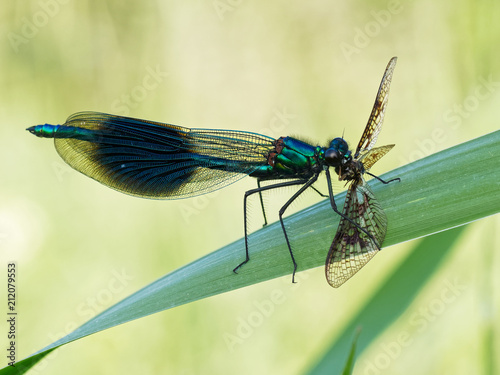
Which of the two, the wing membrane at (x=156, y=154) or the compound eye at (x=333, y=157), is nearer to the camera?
the compound eye at (x=333, y=157)

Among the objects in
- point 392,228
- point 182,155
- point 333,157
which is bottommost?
point 392,228

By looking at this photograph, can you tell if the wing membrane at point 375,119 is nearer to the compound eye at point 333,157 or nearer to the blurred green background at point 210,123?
the compound eye at point 333,157

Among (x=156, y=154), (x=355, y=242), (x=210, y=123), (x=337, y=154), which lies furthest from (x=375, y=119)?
(x=210, y=123)

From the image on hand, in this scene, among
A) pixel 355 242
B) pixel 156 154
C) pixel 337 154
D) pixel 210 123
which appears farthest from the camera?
pixel 210 123

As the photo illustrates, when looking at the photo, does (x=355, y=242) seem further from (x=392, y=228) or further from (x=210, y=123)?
(x=210, y=123)

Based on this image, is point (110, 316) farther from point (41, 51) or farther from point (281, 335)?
point (41, 51)

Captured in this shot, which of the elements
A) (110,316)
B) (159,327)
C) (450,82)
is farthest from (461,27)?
(110,316)

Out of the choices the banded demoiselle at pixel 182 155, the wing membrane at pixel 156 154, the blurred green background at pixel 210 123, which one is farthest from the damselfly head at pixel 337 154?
the blurred green background at pixel 210 123
